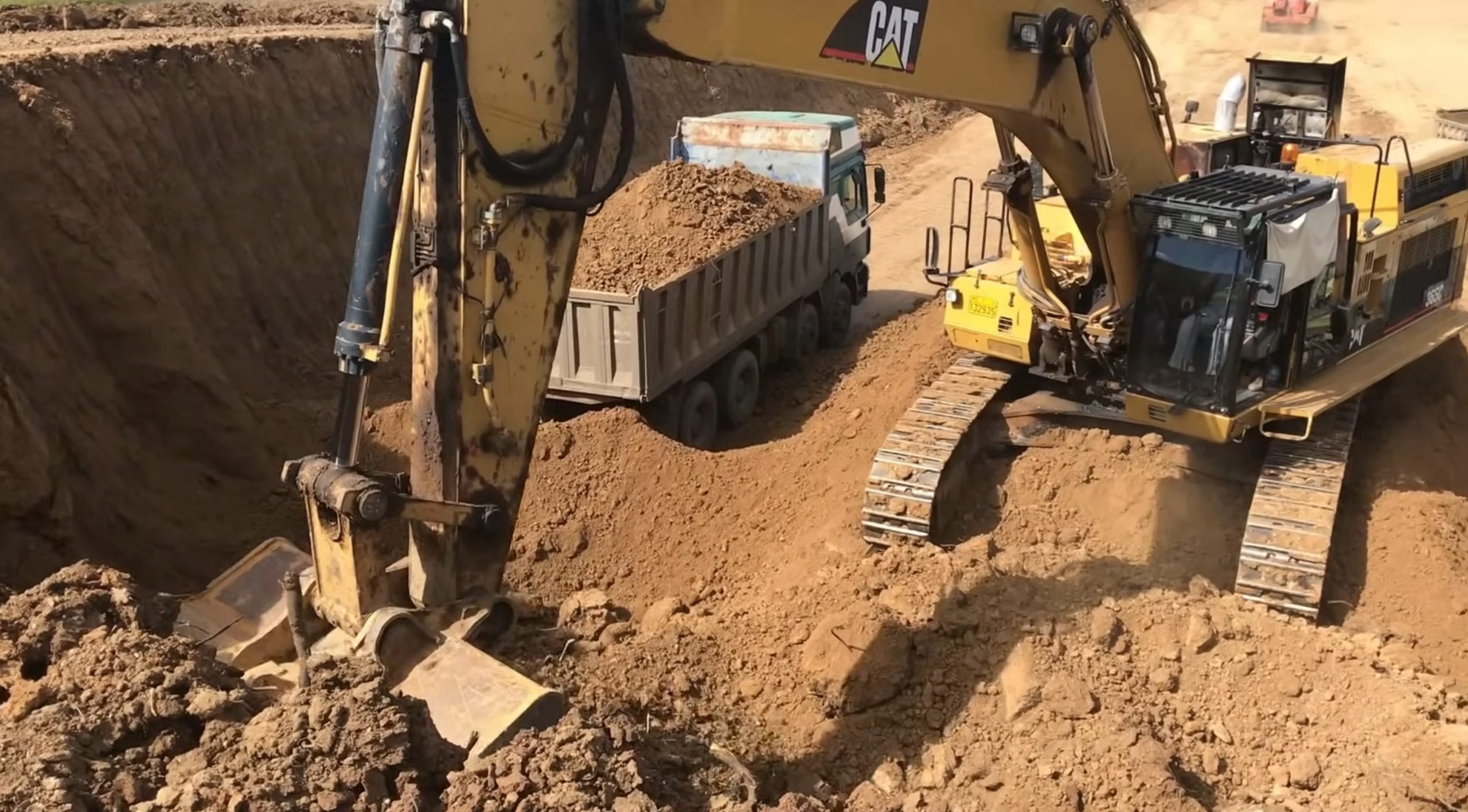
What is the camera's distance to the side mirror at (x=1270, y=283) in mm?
7520

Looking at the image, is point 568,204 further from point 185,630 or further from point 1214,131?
point 1214,131

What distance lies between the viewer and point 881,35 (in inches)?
232

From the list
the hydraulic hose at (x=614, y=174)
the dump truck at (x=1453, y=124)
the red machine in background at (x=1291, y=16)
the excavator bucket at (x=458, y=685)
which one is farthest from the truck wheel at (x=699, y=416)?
the red machine in background at (x=1291, y=16)

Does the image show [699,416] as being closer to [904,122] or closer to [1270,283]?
[1270,283]

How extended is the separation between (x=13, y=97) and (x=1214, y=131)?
9822 millimetres

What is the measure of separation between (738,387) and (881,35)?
6117mm

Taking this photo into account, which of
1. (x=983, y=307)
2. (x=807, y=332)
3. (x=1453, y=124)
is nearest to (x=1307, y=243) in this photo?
(x=983, y=307)

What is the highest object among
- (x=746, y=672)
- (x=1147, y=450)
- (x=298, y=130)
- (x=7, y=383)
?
(x=298, y=130)

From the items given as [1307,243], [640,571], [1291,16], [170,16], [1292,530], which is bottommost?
[640,571]

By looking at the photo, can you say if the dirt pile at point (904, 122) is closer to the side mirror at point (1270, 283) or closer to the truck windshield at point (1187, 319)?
the truck windshield at point (1187, 319)

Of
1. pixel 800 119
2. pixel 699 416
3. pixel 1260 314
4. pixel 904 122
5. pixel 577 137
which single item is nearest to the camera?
pixel 577 137

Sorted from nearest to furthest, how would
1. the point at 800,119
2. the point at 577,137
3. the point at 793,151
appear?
the point at 577,137
the point at 793,151
the point at 800,119

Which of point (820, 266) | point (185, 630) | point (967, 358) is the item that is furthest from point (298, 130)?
point (185, 630)

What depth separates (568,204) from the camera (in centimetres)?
493
